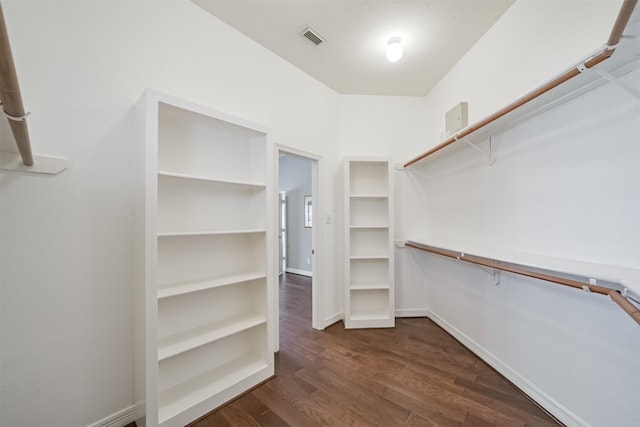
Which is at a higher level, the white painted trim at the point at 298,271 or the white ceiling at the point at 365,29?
the white ceiling at the point at 365,29

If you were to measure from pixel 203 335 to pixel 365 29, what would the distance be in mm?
2929

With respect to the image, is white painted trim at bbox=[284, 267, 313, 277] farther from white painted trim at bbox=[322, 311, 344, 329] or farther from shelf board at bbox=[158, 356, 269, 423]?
shelf board at bbox=[158, 356, 269, 423]

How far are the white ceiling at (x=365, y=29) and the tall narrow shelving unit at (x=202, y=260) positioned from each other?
1.01 meters

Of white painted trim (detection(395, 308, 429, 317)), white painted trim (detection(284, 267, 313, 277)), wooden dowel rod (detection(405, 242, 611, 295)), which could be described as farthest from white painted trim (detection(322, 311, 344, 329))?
white painted trim (detection(284, 267, 313, 277))

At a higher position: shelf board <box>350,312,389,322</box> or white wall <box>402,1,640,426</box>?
white wall <box>402,1,640,426</box>

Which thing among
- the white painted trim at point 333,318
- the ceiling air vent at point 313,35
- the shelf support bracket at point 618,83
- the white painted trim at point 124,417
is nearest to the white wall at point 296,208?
the white painted trim at point 333,318

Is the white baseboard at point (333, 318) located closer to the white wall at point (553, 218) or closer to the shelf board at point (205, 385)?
the shelf board at point (205, 385)

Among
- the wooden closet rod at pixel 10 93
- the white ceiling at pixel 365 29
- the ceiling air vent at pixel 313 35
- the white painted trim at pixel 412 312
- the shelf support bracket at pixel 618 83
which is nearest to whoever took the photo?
the wooden closet rod at pixel 10 93

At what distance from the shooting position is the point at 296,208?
20.2 ft

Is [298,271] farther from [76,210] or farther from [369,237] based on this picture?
[76,210]

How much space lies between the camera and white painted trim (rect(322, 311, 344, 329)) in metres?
2.96

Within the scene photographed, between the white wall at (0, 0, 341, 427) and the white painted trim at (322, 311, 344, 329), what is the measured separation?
1.92m

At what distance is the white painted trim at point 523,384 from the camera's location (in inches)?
59.2

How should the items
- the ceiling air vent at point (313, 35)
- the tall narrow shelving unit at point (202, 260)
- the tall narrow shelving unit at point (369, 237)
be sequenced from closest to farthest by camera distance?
1. the tall narrow shelving unit at point (202, 260)
2. the ceiling air vent at point (313, 35)
3. the tall narrow shelving unit at point (369, 237)
